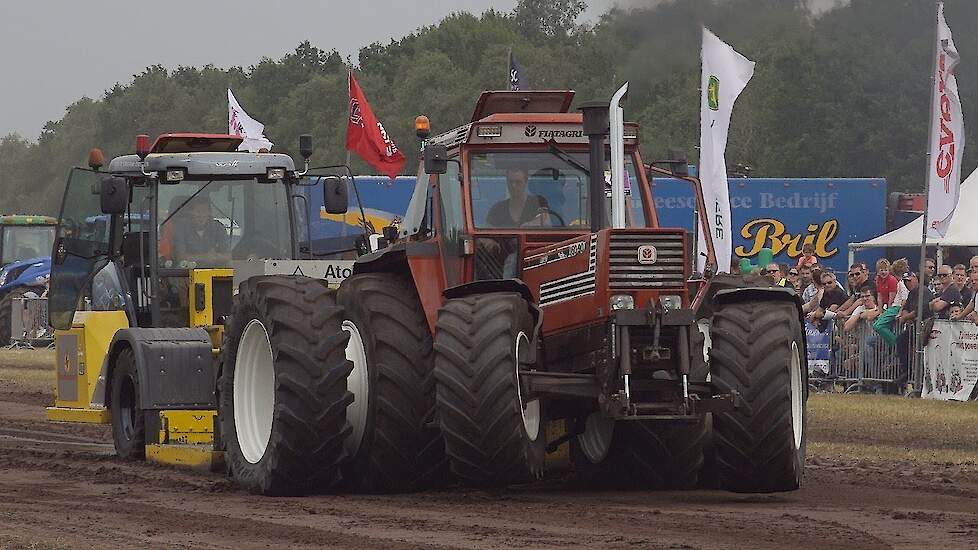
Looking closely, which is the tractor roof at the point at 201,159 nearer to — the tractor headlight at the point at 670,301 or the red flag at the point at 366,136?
the tractor headlight at the point at 670,301

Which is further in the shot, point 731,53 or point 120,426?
point 731,53

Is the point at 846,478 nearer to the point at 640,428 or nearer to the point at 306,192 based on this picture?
the point at 640,428

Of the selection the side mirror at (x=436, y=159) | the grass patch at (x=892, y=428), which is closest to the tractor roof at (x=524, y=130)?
the side mirror at (x=436, y=159)

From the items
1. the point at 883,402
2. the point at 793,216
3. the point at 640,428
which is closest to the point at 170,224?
the point at 640,428

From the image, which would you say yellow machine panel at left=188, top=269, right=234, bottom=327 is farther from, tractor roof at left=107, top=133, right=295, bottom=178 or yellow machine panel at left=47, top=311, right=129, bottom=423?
tractor roof at left=107, top=133, right=295, bottom=178

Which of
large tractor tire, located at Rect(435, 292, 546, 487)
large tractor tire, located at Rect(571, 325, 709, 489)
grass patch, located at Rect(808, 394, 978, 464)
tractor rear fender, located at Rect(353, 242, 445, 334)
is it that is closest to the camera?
large tractor tire, located at Rect(435, 292, 546, 487)

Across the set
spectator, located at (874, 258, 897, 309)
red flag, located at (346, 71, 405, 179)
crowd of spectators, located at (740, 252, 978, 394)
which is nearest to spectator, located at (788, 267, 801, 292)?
crowd of spectators, located at (740, 252, 978, 394)

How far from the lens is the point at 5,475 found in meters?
12.3

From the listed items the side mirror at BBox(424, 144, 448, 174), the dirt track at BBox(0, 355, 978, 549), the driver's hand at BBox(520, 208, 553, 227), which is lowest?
the dirt track at BBox(0, 355, 978, 549)

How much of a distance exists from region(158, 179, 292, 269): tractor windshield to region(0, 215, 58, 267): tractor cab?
28.9m

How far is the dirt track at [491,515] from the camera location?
841 centimetres

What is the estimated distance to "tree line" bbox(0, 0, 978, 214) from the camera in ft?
59.2

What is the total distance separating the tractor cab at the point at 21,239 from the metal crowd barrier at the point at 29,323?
6.96m

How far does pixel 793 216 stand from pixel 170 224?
1876 centimetres
